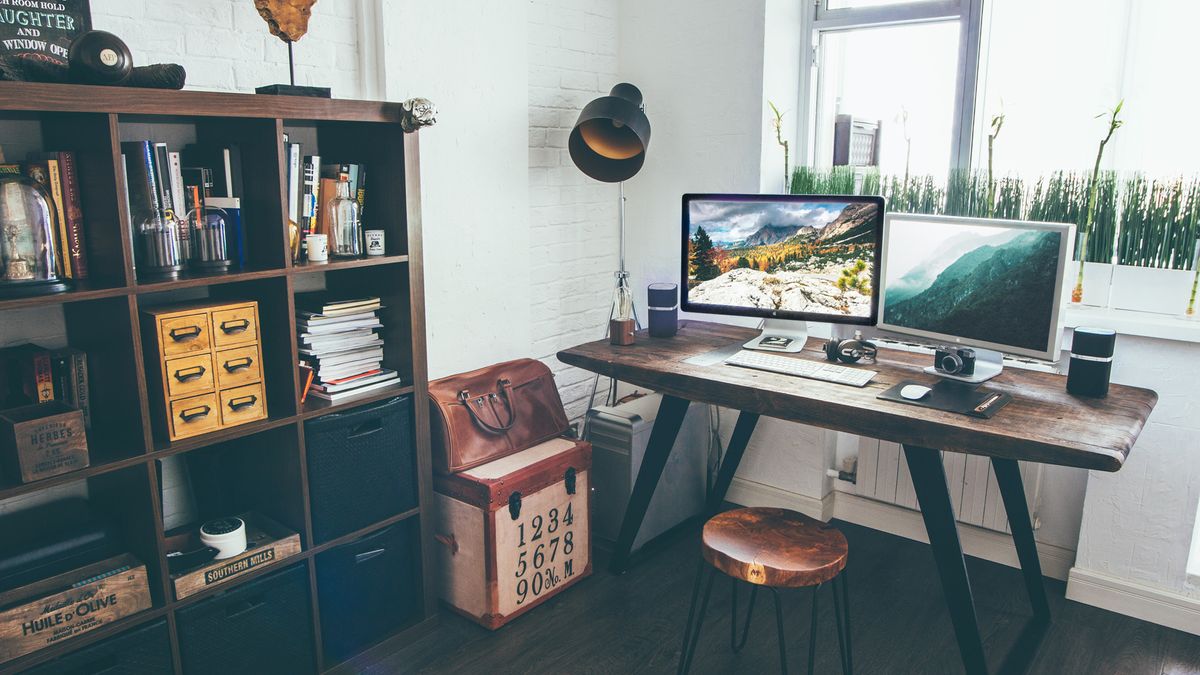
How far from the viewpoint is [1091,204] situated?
2697 millimetres

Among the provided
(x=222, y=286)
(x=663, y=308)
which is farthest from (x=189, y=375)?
(x=663, y=308)

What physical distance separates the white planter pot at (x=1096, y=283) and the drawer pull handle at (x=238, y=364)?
2428mm

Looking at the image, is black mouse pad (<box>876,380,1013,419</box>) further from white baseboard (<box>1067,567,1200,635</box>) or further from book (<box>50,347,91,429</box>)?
book (<box>50,347,91,429</box>)

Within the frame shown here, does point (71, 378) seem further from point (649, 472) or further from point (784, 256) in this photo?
point (784, 256)

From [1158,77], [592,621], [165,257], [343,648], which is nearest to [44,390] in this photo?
[165,257]

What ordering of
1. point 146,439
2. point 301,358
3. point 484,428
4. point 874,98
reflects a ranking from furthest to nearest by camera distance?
point 874,98 < point 484,428 < point 301,358 < point 146,439

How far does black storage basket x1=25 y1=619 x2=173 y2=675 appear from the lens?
1.84 meters

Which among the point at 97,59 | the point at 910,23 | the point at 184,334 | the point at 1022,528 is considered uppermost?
the point at 910,23

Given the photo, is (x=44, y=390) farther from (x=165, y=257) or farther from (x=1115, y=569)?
(x=1115, y=569)

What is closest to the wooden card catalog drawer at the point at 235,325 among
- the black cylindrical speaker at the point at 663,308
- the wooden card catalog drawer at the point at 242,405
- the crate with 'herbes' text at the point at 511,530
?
the wooden card catalog drawer at the point at 242,405

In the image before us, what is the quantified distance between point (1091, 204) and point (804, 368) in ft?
3.50

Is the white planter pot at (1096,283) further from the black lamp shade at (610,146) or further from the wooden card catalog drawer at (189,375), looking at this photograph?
the wooden card catalog drawer at (189,375)

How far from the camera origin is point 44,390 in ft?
6.38

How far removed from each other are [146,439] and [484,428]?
1.01 meters
